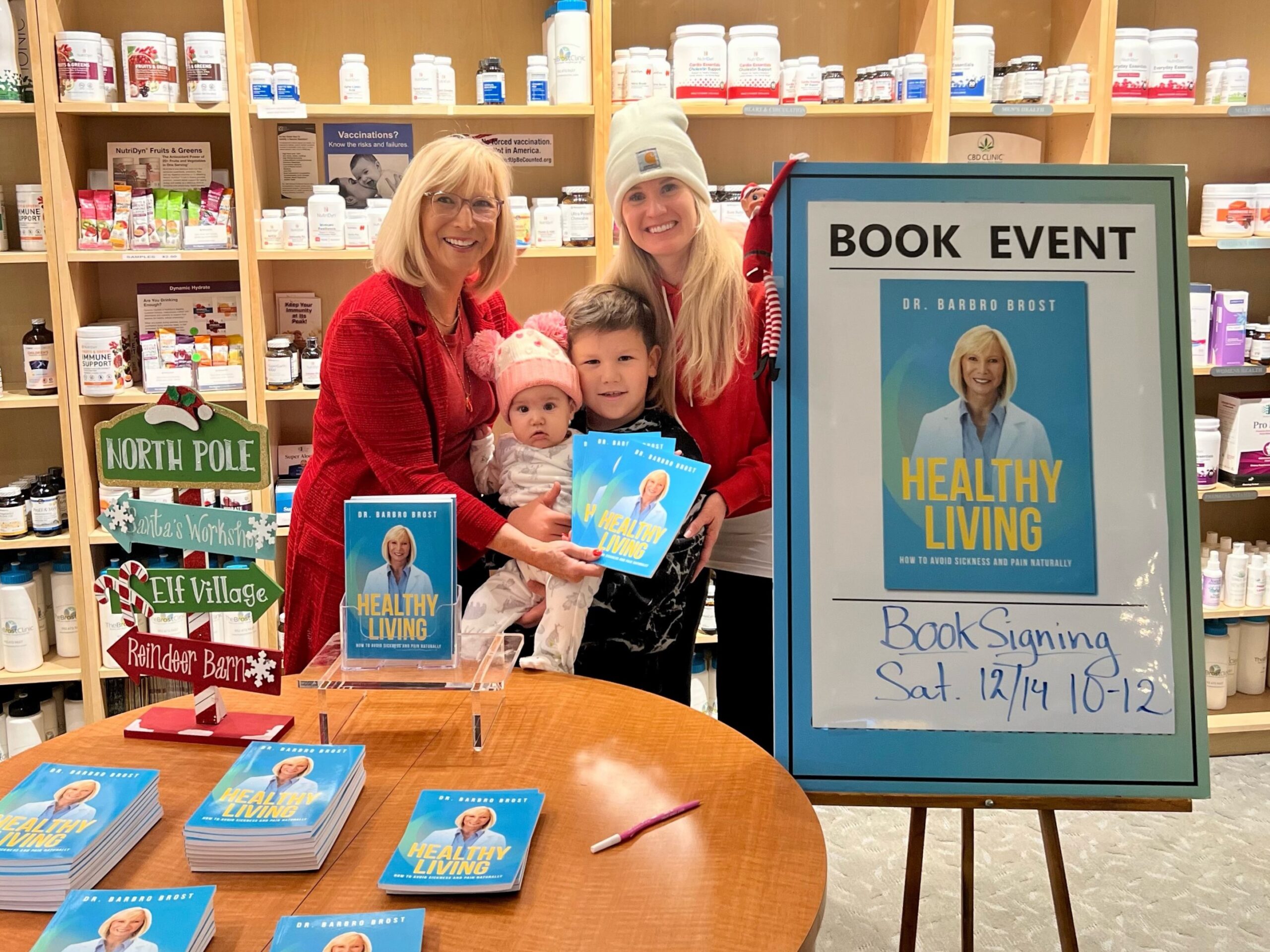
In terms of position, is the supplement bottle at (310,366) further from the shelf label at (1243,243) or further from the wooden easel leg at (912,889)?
the shelf label at (1243,243)

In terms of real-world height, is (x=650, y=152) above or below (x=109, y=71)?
below

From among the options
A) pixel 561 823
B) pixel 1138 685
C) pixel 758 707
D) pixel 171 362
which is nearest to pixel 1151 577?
pixel 1138 685

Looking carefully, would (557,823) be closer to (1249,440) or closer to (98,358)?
(98,358)

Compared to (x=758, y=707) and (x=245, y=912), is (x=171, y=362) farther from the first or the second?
(x=245, y=912)

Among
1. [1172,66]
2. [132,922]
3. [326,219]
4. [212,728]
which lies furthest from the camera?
[1172,66]

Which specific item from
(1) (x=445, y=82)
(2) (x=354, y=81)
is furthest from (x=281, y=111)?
(1) (x=445, y=82)

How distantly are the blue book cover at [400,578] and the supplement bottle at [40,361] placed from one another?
2178 mm

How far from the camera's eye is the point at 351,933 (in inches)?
40.9

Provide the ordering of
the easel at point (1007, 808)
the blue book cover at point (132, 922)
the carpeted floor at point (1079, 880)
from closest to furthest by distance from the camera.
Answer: the blue book cover at point (132, 922)
the easel at point (1007, 808)
the carpeted floor at point (1079, 880)

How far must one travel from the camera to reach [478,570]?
210 centimetres

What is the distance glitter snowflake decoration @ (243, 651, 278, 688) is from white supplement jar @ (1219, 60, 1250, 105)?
3.37 m

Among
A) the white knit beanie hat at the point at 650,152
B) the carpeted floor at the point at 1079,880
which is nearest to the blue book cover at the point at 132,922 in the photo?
the white knit beanie hat at the point at 650,152

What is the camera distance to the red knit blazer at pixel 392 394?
1833 mm

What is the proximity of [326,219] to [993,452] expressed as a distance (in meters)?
2.31
